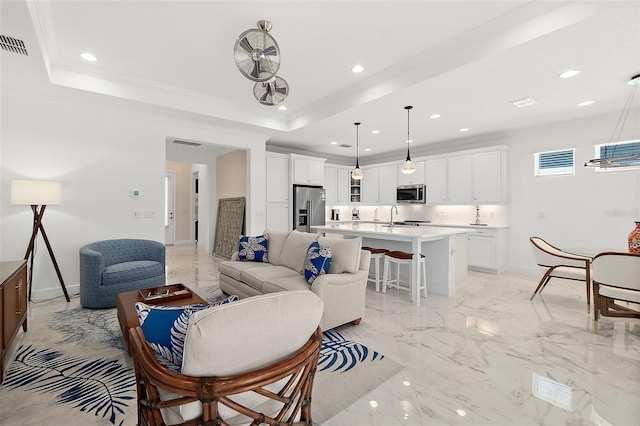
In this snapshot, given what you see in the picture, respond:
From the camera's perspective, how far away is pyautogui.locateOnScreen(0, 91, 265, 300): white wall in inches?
154

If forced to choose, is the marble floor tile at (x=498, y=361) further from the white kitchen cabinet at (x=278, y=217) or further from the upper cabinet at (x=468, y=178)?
the white kitchen cabinet at (x=278, y=217)

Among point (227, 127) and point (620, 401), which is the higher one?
point (227, 127)

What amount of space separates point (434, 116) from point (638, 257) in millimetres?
3160

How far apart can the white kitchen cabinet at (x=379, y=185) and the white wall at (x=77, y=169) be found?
496 centimetres

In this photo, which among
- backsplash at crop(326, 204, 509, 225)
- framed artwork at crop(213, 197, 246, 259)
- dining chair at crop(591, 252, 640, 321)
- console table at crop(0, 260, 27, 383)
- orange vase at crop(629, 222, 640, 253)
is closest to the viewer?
console table at crop(0, 260, 27, 383)

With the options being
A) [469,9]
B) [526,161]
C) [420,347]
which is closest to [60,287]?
[420,347]

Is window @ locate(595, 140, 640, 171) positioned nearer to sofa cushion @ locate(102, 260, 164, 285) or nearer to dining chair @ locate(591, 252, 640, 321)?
dining chair @ locate(591, 252, 640, 321)

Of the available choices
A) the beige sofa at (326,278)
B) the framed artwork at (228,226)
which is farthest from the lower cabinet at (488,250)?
the framed artwork at (228,226)

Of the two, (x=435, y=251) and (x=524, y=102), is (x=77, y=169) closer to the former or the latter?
(x=435, y=251)

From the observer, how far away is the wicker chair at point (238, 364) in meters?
0.94

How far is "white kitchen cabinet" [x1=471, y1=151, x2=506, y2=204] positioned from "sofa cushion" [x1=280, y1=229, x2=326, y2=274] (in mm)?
4137

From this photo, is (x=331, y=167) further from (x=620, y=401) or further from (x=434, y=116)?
(x=620, y=401)

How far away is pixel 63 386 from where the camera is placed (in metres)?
2.11

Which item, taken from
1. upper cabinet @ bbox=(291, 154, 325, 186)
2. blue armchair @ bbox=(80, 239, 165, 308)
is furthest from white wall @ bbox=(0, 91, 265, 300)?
upper cabinet @ bbox=(291, 154, 325, 186)
